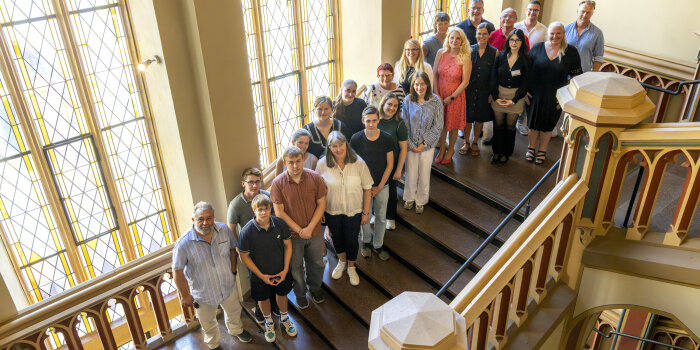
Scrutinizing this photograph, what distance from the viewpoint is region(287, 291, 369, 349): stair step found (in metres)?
5.30

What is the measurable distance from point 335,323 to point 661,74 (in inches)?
207

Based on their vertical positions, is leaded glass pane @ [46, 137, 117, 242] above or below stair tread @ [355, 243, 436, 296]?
above

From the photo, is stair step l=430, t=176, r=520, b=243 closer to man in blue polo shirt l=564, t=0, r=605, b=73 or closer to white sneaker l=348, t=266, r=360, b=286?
white sneaker l=348, t=266, r=360, b=286

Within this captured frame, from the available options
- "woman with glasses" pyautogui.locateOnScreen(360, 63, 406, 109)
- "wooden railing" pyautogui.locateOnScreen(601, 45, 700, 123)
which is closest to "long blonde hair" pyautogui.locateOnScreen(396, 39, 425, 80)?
"woman with glasses" pyautogui.locateOnScreen(360, 63, 406, 109)

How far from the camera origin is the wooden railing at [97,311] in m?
4.66

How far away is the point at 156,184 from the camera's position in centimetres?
593

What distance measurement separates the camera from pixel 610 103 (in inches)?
140

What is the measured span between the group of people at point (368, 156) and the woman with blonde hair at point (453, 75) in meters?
0.01

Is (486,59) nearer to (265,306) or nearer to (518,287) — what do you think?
(518,287)

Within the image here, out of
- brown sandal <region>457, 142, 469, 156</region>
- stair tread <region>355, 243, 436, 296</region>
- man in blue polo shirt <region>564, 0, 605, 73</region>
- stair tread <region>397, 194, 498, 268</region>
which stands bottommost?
stair tread <region>355, 243, 436, 296</region>

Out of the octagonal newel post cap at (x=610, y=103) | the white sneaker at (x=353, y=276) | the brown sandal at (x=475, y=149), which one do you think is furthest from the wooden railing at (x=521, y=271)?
the brown sandal at (x=475, y=149)

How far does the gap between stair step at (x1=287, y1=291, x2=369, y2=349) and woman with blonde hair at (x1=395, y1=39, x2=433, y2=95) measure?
243 cm

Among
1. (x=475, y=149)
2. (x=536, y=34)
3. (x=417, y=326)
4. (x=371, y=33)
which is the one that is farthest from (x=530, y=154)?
(x=417, y=326)

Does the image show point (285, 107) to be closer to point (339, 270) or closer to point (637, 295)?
point (339, 270)
